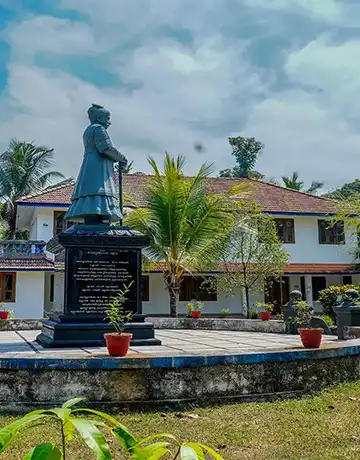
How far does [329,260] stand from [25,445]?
2372 centimetres

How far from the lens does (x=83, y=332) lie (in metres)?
7.82

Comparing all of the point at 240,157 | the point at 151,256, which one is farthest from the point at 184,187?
the point at 240,157

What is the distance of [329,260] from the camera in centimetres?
2584

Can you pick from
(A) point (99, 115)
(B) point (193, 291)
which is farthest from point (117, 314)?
(B) point (193, 291)

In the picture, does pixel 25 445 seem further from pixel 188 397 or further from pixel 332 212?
pixel 332 212

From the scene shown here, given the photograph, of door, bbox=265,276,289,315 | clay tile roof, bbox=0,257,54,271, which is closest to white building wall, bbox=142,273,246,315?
door, bbox=265,276,289,315

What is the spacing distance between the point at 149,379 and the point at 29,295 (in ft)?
54.5

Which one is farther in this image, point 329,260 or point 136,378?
point 329,260

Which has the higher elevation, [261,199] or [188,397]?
[261,199]

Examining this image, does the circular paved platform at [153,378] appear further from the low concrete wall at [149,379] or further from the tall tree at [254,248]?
the tall tree at [254,248]

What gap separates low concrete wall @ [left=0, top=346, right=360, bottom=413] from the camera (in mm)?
5004

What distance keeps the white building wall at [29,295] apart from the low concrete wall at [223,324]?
28.3ft

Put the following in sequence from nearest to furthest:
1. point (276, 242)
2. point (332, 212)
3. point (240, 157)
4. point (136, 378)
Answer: point (136, 378)
point (276, 242)
point (332, 212)
point (240, 157)

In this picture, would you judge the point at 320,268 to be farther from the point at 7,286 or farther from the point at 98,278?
the point at 98,278
